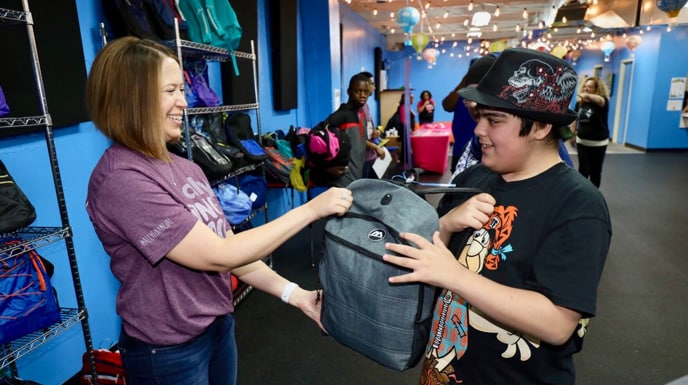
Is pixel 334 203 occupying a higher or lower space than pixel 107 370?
higher

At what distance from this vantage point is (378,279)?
90 centimetres

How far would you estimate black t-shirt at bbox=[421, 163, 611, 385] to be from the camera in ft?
2.60

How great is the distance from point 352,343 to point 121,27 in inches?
91.4

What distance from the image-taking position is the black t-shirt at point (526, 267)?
0.79 metres

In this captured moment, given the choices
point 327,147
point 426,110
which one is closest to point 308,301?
point 327,147

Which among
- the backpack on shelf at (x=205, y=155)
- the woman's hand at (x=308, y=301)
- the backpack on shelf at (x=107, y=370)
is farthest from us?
the backpack on shelf at (x=205, y=155)

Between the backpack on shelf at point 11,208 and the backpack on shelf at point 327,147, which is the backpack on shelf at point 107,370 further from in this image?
the backpack on shelf at point 327,147

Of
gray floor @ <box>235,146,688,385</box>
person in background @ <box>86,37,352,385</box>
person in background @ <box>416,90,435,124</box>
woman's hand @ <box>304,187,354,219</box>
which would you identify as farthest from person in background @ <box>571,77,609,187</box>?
person in background @ <box>416,90,435,124</box>

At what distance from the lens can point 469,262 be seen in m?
1.01

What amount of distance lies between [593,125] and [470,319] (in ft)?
15.1

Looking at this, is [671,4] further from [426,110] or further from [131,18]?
[131,18]

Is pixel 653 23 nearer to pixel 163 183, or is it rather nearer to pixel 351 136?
pixel 351 136

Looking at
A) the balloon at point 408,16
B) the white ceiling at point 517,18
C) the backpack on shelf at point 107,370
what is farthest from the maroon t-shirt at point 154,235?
the white ceiling at point 517,18

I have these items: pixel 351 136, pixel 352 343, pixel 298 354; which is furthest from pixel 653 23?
pixel 352 343
